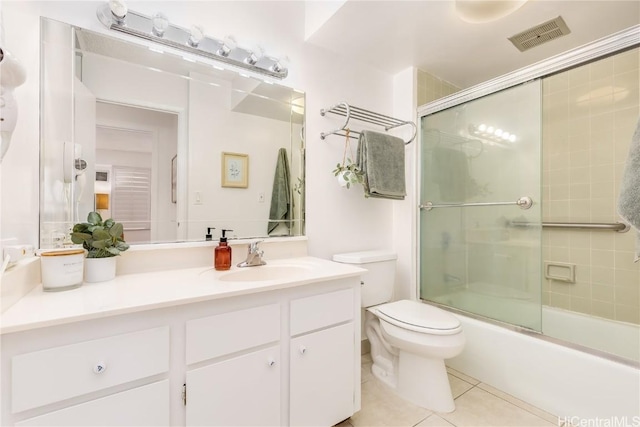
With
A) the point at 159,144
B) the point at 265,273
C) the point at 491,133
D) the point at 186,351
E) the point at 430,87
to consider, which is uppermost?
the point at 430,87

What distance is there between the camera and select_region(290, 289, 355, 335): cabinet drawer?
112cm

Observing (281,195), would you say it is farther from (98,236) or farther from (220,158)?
(98,236)

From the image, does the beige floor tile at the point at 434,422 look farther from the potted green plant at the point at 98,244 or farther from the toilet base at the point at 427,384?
the potted green plant at the point at 98,244

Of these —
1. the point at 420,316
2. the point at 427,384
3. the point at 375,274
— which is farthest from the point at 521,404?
the point at 375,274

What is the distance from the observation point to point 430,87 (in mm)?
2205

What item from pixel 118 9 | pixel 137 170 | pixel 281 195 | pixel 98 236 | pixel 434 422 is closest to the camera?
pixel 98 236

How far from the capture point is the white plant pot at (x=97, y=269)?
1.03m

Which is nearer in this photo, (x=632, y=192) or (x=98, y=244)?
(x=632, y=192)

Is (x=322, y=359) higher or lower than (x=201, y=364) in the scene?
lower

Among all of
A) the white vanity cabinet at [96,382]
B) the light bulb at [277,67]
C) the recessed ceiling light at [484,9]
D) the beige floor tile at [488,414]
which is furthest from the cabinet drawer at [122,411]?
the recessed ceiling light at [484,9]

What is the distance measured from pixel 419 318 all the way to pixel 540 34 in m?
1.85

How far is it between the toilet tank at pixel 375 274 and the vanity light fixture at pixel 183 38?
1.14 metres

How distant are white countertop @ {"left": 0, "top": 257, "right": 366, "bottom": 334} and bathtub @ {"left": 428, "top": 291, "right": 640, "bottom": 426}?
1050 millimetres

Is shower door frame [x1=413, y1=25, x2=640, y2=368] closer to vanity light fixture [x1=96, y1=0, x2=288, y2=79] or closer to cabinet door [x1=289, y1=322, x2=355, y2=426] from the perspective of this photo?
cabinet door [x1=289, y1=322, x2=355, y2=426]
